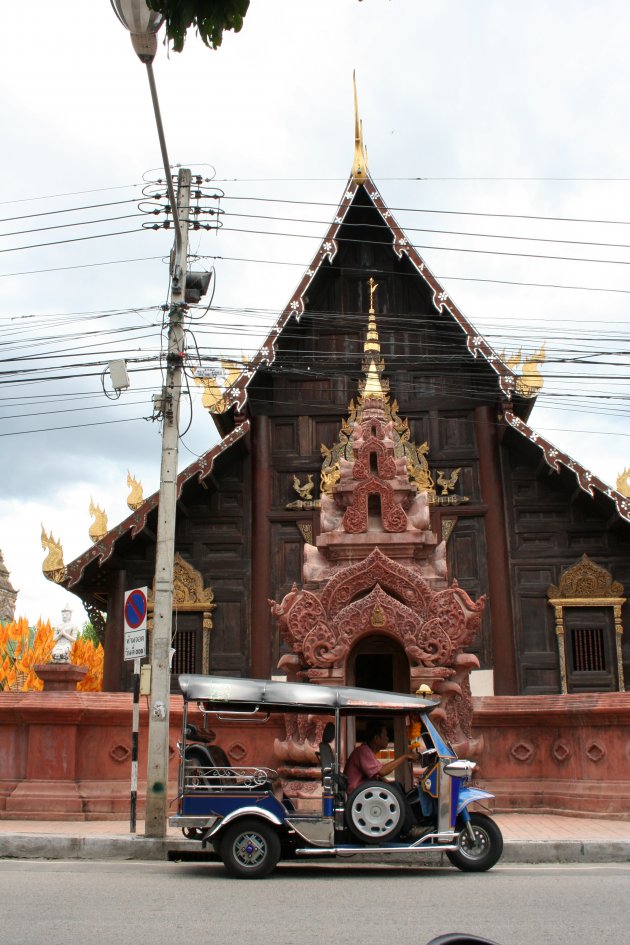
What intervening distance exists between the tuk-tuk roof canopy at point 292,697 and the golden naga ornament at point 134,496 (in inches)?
346

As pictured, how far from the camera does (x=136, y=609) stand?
12023 millimetres

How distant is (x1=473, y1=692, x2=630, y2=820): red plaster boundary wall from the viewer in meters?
13.4

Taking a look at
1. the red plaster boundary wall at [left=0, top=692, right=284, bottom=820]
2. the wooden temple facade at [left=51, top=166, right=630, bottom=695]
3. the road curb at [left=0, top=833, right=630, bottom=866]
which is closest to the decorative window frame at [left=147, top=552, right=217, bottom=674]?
the wooden temple facade at [left=51, top=166, right=630, bottom=695]

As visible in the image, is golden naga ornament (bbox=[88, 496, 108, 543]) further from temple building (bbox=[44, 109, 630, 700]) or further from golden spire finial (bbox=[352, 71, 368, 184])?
golden spire finial (bbox=[352, 71, 368, 184])

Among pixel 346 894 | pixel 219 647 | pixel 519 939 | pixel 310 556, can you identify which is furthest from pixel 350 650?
pixel 519 939

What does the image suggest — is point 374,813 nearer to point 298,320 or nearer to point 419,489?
point 419,489

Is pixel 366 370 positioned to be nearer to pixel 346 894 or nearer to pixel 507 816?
pixel 507 816

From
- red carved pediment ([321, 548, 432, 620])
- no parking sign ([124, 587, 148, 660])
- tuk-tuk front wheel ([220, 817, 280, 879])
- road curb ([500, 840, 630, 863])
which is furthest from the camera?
red carved pediment ([321, 548, 432, 620])

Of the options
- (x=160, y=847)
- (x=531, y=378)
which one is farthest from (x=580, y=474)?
(x=160, y=847)

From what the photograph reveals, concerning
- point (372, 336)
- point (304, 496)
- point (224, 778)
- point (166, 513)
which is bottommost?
point (224, 778)

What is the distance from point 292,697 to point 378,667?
624cm

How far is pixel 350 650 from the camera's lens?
14180mm

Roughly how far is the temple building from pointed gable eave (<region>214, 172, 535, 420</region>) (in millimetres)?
31

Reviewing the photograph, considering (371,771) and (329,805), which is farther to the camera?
(371,771)
